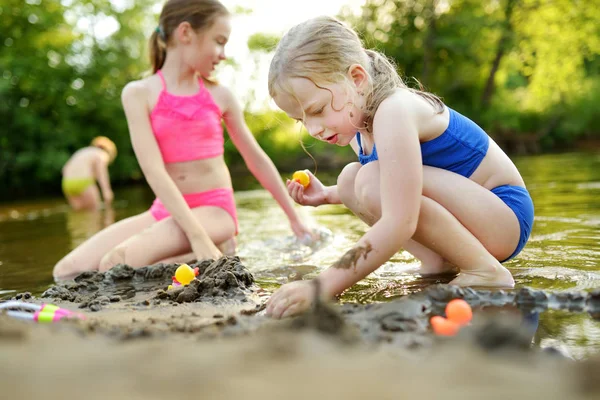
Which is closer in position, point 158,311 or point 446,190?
point 158,311

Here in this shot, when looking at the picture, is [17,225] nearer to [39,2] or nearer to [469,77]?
[39,2]

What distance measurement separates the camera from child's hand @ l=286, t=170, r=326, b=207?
3.01m

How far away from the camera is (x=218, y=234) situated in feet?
12.8

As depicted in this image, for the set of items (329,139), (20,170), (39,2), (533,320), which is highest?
(39,2)

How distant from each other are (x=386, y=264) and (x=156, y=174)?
4.93 ft

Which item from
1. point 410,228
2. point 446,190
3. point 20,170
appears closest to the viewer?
point 410,228

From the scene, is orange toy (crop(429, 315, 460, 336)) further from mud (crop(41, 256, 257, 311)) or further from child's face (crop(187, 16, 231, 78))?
child's face (crop(187, 16, 231, 78))

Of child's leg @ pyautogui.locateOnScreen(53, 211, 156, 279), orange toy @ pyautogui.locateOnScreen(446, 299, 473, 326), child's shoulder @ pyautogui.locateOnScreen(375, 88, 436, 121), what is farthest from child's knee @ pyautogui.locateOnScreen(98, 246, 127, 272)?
orange toy @ pyautogui.locateOnScreen(446, 299, 473, 326)

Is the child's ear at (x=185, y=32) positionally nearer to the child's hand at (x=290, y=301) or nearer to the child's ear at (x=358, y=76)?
the child's ear at (x=358, y=76)

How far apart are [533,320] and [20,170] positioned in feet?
53.0

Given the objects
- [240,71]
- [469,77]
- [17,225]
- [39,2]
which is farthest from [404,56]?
[17,225]

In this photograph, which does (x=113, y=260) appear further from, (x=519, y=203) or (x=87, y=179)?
(x=87, y=179)

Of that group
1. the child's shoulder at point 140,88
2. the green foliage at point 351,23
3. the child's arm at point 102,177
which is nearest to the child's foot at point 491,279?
the child's shoulder at point 140,88

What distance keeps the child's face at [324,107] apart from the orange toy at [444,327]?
3.28 ft
